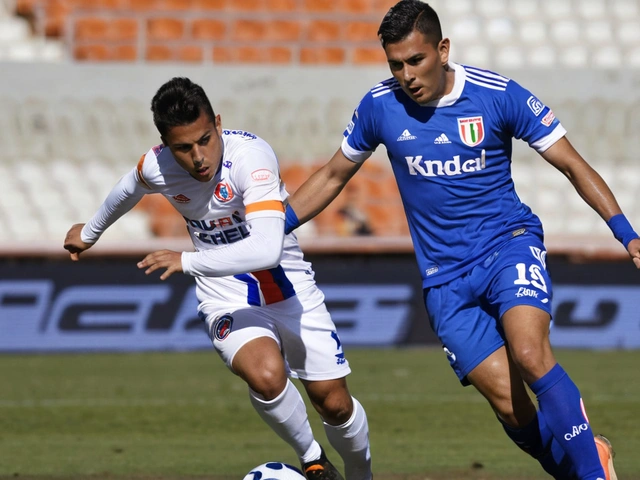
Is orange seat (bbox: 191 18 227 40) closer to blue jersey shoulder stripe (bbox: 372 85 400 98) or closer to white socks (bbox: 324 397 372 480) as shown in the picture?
blue jersey shoulder stripe (bbox: 372 85 400 98)

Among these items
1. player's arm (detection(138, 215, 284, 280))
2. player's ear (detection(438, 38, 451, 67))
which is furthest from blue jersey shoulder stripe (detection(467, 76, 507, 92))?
player's arm (detection(138, 215, 284, 280))

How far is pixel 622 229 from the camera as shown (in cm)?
503

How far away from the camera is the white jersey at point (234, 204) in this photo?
216 inches

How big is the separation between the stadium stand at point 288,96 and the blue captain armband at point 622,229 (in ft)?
29.6

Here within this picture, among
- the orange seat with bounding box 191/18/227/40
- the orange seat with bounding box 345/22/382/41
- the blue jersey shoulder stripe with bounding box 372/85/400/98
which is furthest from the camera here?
the orange seat with bounding box 345/22/382/41

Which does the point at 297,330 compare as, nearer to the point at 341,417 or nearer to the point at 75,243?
the point at 341,417

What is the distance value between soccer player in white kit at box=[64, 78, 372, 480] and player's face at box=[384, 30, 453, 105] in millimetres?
904

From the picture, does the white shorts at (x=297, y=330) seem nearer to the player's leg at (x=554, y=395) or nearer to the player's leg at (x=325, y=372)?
the player's leg at (x=325, y=372)

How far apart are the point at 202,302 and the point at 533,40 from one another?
41.9 feet

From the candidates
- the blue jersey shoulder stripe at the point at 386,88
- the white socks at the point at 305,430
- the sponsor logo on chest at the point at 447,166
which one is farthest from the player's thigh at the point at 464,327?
the blue jersey shoulder stripe at the point at 386,88

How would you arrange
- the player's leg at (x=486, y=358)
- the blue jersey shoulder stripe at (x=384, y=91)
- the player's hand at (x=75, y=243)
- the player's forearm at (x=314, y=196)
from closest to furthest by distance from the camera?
the player's leg at (x=486, y=358), the blue jersey shoulder stripe at (x=384, y=91), the player's forearm at (x=314, y=196), the player's hand at (x=75, y=243)

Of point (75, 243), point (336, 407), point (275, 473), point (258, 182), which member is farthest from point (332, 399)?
point (75, 243)

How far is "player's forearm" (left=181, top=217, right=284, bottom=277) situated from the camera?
17.1 ft

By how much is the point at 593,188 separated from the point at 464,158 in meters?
0.68
